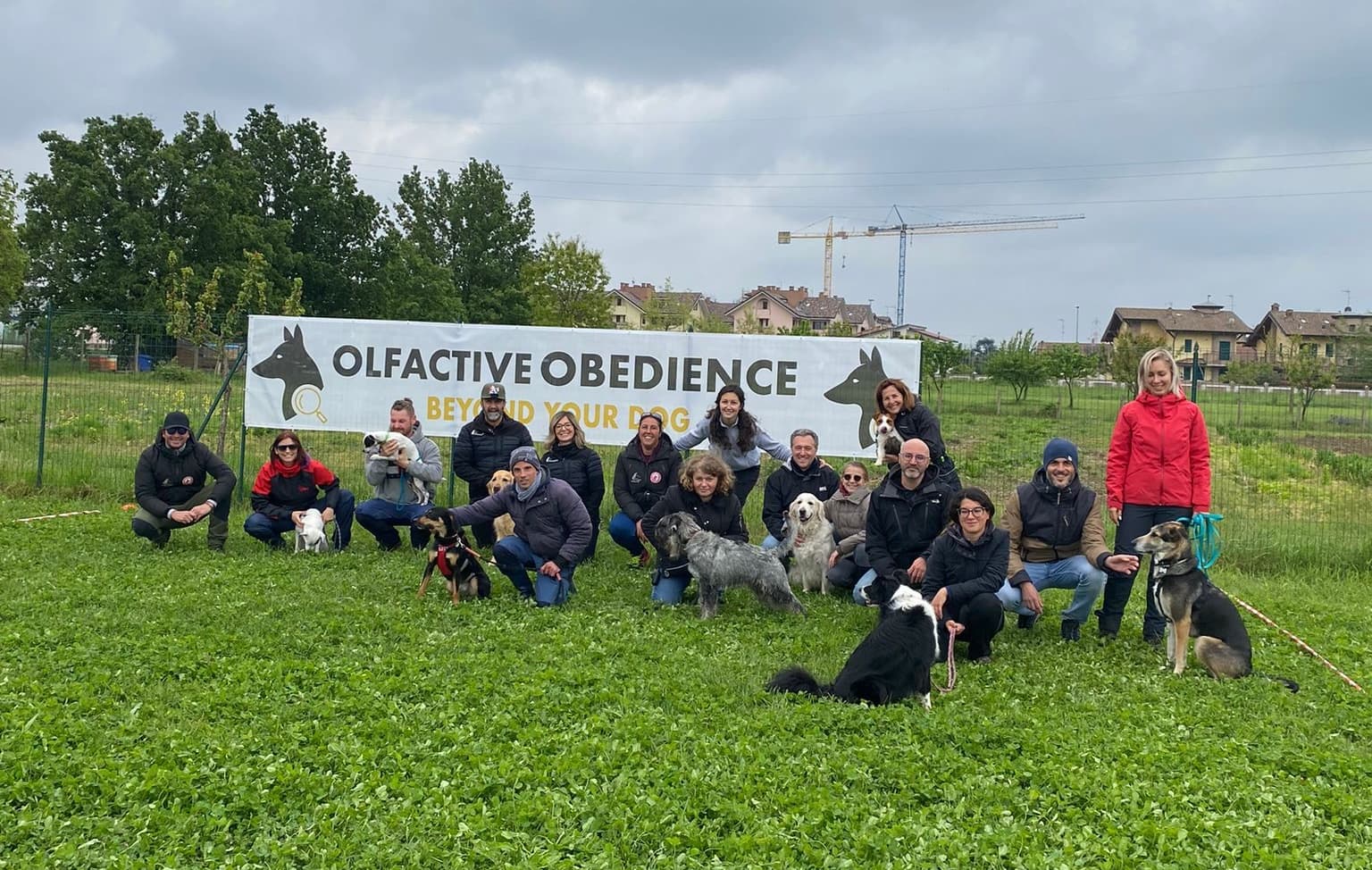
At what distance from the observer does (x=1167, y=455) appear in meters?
6.21

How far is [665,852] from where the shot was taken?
132 inches

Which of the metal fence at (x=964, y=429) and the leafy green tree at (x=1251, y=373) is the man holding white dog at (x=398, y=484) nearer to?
the metal fence at (x=964, y=429)

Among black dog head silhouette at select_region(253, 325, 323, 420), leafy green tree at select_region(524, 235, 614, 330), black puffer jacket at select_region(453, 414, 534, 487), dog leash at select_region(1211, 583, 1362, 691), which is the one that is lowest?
dog leash at select_region(1211, 583, 1362, 691)

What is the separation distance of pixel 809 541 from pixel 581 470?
6.95 feet

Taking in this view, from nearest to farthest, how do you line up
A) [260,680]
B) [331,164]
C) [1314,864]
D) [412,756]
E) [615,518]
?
[1314,864] < [412,756] < [260,680] < [615,518] < [331,164]

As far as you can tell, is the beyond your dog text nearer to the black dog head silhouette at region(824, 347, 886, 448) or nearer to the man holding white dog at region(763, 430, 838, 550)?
the black dog head silhouette at region(824, 347, 886, 448)

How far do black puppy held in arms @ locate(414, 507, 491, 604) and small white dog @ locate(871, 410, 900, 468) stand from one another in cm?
320

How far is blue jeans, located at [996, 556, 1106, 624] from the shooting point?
21.2 feet

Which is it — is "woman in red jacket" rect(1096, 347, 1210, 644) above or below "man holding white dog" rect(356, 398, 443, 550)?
above

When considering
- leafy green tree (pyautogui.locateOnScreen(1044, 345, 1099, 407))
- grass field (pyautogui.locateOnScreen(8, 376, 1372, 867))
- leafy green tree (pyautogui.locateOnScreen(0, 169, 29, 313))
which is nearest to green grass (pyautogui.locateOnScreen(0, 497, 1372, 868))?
grass field (pyautogui.locateOnScreen(8, 376, 1372, 867))

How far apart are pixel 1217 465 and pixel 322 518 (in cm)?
901

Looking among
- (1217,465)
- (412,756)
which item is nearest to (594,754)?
(412,756)

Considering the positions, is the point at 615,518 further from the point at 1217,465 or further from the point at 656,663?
the point at 1217,465

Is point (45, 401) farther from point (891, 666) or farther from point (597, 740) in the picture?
point (891, 666)
